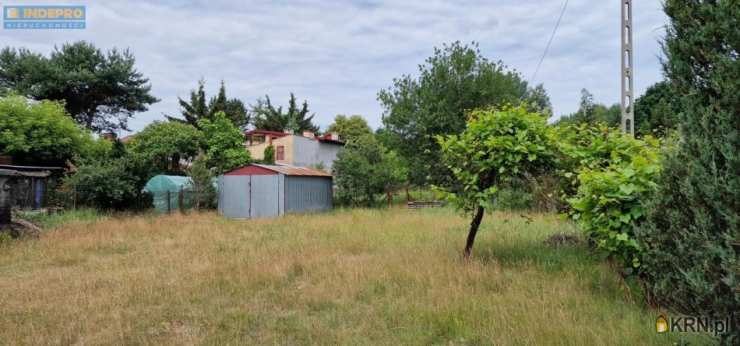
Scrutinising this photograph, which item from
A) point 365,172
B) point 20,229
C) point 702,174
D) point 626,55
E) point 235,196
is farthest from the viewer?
point 365,172

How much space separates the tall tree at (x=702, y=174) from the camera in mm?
2141

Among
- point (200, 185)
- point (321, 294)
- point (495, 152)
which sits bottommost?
point (321, 294)

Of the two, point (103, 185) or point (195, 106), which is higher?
point (195, 106)

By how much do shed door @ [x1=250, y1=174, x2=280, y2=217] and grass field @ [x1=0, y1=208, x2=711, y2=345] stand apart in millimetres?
7068

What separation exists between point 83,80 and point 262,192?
59.5ft

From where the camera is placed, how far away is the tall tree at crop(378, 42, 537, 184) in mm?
20578

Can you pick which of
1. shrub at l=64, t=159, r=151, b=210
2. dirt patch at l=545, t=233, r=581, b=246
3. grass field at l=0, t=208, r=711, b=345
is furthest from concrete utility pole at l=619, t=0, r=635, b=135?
shrub at l=64, t=159, r=151, b=210

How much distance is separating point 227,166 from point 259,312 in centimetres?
1895

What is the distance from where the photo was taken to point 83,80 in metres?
24.5

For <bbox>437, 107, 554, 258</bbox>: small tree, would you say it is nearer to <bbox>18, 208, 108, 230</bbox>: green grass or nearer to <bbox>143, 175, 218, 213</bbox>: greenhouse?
<bbox>18, 208, 108, 230</bbox>: green grass

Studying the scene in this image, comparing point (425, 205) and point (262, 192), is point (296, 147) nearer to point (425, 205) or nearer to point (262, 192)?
point (262, 192)

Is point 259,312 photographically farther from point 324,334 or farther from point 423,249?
point 423,249

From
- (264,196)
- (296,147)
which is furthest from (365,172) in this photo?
(296,147)

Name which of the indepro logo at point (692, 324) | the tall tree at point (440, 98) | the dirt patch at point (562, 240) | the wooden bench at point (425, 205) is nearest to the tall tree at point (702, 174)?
the indepro logo at point (692, 324)
